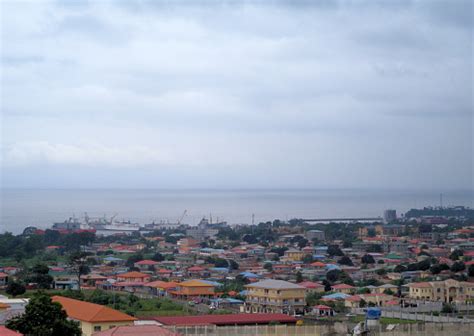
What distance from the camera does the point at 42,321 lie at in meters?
15.2

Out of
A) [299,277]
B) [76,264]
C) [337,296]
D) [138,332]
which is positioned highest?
[138,332]

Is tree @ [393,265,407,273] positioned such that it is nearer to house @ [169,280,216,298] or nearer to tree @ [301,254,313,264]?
tree @ [301,254,313,264]

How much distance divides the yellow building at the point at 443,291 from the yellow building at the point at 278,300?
5.61m

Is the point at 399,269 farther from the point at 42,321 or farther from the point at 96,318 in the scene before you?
the point at 42,321

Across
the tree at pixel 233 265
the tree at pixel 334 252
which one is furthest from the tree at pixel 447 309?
the tree at pixel 334 252

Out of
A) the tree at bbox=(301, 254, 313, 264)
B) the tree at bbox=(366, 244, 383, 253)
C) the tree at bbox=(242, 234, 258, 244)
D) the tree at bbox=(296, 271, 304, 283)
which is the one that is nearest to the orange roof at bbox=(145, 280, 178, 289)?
the tree at bbox=(296, 271, 304, 283)

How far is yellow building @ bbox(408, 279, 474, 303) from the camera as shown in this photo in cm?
2987

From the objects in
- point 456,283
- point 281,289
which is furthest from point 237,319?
point 456,283

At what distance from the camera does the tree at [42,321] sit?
15094 mm

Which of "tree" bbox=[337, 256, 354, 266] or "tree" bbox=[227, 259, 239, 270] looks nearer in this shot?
"tree" bbox=[227, 259, 239, 270]

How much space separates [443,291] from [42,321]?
61.6ft

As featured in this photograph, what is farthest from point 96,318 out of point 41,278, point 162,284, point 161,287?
point 162,284

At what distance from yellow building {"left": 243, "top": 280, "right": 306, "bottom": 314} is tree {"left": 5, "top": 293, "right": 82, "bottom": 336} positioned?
11.6 meters

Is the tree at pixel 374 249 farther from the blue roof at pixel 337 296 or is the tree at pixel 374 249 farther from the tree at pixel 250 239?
the blue roof at pixel 337 296
